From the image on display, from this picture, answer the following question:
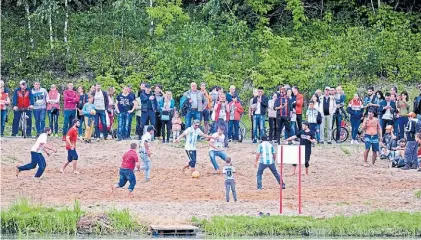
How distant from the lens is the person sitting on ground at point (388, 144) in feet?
122

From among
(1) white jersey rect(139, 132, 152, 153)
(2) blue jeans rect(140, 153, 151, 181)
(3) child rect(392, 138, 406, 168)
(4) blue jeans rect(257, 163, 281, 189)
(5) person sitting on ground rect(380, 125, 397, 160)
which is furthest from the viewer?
(5) person sitting on ground rect(380, 125, 397, 160)

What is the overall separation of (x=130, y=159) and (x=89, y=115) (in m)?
8.93

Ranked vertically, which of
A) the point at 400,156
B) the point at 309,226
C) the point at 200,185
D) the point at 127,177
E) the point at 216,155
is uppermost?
the point at 216,155

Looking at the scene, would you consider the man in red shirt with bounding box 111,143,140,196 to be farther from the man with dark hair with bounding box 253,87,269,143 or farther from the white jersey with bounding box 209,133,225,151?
the man with dark hair with bounding box 253,87,269,143

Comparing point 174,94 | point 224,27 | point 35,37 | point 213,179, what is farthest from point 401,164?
point 35,37

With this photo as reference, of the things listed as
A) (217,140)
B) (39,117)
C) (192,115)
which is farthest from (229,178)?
(39,117)

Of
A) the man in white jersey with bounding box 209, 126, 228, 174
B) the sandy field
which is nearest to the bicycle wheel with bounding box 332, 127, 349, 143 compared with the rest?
the sandy field

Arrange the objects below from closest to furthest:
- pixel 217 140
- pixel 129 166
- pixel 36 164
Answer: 1. pixel 129 166
2. pixel 36 164
3. pixel 217 140

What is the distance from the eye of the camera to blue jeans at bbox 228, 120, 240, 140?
127 ft

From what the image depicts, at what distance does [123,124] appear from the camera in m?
38.5

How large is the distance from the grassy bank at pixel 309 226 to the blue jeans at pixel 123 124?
12404mm

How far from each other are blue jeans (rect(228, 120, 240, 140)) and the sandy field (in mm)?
674

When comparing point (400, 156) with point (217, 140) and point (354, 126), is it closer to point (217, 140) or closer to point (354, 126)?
point (354, 126)

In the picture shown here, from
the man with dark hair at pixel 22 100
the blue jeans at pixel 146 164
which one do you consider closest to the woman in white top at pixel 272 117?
the blue jeans at pixel 146 164
